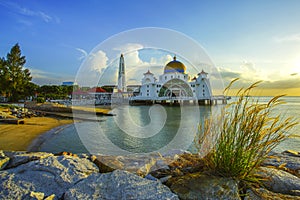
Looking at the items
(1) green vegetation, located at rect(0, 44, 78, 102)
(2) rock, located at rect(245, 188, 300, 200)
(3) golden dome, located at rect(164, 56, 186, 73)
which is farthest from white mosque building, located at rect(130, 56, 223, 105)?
(2) rock, located at rect(245, 188, 300, 200)

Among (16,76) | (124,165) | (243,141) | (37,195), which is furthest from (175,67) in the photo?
(37,195)

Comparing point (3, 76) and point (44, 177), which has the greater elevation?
point (3, 76)

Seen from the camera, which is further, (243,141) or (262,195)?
(243,141)

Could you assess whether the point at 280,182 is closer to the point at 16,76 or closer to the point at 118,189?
the point at 118,189

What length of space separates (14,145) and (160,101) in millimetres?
39386

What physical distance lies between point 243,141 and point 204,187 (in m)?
0.66

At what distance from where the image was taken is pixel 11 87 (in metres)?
27.2

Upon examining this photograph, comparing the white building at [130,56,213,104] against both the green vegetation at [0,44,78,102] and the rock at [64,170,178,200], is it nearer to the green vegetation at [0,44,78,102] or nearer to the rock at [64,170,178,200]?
the green vegetation at [0,44,78,102]

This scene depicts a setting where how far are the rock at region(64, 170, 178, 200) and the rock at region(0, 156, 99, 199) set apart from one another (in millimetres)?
186


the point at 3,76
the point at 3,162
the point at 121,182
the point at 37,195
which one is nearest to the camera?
the point at 37,195

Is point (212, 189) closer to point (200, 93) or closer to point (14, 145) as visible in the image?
point (14, 145)

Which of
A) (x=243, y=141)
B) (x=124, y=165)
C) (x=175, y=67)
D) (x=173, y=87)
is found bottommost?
(x=124, y=165)

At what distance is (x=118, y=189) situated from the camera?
1710 millimetres

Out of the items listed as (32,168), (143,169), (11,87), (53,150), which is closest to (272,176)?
(143,169)
